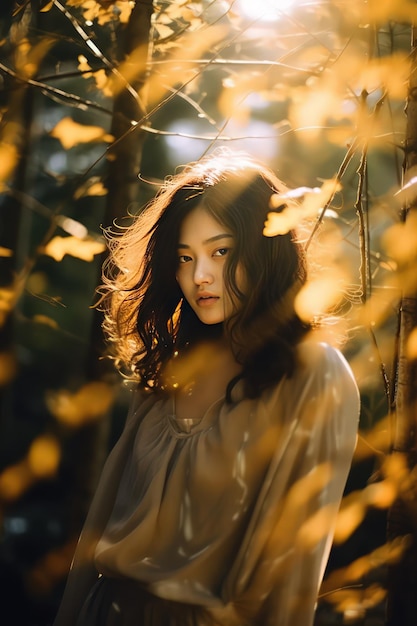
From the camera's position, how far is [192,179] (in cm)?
179

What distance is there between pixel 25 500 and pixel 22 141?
219 centimetres

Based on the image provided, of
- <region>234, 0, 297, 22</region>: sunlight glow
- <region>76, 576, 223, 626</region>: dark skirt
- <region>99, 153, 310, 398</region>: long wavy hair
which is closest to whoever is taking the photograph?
<region>76, 576, 223, 626</region>: dark skirt

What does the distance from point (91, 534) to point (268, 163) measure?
55.0 inches

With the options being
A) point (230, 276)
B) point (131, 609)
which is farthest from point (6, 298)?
point (131, 609)

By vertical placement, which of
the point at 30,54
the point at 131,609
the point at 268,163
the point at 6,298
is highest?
the point at 30,54

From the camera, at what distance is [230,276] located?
65.7 inches

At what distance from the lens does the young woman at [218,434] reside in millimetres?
1477

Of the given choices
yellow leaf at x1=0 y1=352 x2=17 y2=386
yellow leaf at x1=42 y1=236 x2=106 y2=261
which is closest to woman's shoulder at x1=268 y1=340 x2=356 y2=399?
yellow leaf at x1=42 y1=236 x2=106 y2=261

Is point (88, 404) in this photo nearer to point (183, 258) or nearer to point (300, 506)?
point (183, 258)

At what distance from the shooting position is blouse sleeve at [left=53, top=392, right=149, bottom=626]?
1.83 meters

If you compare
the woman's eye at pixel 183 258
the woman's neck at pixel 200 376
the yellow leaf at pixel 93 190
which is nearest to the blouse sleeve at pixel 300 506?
the woman's neck at pixel 200 376

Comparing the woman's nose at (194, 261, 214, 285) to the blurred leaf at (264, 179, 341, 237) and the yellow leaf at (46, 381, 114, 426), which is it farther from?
the yellow leaf at (46, 381, 114, 426)

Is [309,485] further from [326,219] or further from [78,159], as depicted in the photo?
[78,159]

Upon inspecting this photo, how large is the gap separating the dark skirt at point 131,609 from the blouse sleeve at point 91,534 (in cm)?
8
